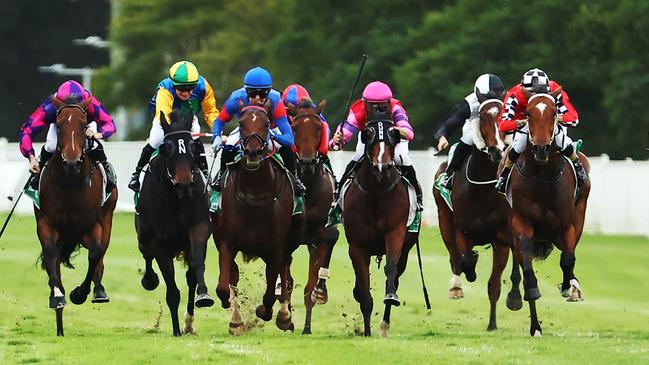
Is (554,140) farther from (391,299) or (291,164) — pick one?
(291,164)

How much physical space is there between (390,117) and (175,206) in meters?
2.07

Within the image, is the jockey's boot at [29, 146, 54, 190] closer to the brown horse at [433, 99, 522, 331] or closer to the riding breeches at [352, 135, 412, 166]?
the riding breeches at [352, 135, 412, 166]

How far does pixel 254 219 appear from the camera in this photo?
647 inches

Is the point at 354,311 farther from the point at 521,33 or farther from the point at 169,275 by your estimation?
the point at 521,33

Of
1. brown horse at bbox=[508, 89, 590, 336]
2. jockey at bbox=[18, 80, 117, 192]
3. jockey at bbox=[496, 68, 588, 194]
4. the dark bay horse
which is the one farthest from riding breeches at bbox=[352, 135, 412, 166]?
jockey at bbox=[18, 80, 117, 192]

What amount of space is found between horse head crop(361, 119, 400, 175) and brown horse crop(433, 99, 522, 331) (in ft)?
7.28

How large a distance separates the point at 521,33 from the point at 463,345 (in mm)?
36292

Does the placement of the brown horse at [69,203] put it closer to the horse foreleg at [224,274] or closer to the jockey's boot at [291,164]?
the horse foreleg at [224,274]

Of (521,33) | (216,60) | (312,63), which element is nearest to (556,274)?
(521,33)

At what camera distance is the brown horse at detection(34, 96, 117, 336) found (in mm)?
16109

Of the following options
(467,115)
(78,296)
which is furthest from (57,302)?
(467,115)

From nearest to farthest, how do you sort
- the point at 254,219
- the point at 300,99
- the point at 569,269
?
the point at 254,219
the point at 569,269
the point at 300,99

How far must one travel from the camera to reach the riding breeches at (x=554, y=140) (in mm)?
16938

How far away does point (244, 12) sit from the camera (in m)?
70.4
